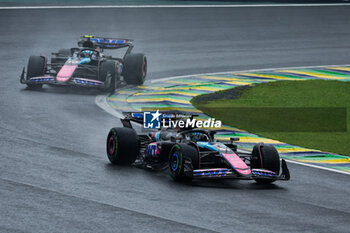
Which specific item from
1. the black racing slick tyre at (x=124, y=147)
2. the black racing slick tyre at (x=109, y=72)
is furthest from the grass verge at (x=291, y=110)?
the black racing slick tyre at (x=124, y=147)

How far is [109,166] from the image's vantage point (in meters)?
13.4

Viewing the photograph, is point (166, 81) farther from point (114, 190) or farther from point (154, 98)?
point (114, 190)

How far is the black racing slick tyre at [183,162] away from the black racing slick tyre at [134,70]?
1206 cm

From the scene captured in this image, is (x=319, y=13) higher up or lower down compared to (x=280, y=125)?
higher up

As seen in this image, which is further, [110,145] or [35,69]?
[35,69]

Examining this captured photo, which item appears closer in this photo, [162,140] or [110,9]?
[162,140]

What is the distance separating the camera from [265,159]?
500 inches

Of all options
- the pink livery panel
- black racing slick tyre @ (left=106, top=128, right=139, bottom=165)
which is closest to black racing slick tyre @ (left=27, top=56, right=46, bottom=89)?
black racing slick tyre @ (left=106, top=128, right=139, bottom=165)

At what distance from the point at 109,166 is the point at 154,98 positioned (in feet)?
27.6

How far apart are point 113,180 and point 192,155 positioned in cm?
137

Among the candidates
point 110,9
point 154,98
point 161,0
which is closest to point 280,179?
point 154,98

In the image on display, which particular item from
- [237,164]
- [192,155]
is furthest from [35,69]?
[237,164]

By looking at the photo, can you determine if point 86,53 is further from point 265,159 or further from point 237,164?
point 237,164

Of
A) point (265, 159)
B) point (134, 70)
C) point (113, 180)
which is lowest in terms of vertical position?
point (113, 180)
